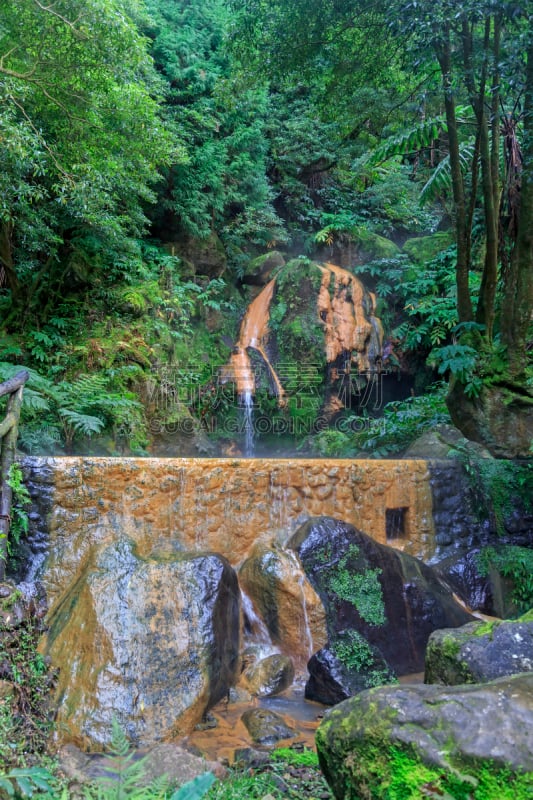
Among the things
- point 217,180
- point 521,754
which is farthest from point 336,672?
point 217,180

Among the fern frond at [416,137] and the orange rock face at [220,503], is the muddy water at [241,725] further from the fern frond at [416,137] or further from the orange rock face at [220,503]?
the fern frond at [416,137]

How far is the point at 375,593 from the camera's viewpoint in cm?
547

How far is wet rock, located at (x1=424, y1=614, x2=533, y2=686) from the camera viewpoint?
2.77 meters

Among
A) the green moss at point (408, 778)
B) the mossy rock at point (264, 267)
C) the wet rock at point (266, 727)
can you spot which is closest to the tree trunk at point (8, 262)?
the mossy rock at point (264, 267)

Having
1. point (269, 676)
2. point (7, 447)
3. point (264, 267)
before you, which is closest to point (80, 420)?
point (7, 447)

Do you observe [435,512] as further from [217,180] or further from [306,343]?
[217,180]

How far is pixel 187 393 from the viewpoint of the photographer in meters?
12.0

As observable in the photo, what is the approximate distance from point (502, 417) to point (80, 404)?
5.97 metres

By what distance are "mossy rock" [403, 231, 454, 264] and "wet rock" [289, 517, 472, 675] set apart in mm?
10602

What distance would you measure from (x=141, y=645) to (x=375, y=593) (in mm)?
2378

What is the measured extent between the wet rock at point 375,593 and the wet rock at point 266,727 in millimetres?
978

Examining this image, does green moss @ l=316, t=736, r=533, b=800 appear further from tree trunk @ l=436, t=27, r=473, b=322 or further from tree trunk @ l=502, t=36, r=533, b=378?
tree trunk @ l=436, t=27, r=473, b=322

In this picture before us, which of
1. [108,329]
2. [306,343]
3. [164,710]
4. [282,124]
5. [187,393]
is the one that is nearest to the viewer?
[164,710]

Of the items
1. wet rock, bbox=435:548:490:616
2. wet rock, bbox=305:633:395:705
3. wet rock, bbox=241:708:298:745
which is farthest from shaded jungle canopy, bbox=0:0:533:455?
wet rock, bbox=241:708:298:745
